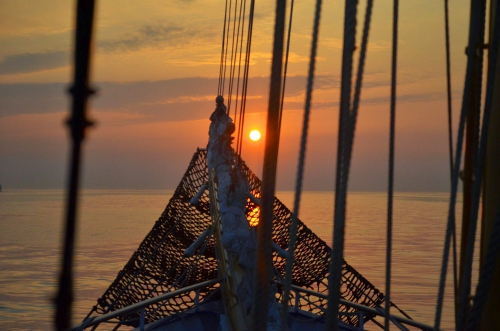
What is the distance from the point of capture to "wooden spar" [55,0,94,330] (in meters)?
1.03

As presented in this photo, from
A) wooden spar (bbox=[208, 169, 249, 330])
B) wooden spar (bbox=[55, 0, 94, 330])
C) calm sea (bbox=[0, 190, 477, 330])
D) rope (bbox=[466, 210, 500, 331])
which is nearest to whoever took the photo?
wooden spar (bbox=[55, 0, 94, 330])

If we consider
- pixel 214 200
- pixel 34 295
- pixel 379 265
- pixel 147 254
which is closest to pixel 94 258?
pixel 34 295

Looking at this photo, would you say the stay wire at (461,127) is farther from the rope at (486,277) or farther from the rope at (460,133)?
the rope at (486,277)

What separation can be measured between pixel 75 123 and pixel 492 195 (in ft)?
5.19

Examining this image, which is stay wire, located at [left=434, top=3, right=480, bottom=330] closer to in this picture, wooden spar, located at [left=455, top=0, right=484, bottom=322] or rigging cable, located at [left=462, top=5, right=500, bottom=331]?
wooden spar, located at [left=455, top=0, right=484, bottom=322]

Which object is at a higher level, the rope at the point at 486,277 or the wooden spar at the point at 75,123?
the wooden spar at the point at 75,123

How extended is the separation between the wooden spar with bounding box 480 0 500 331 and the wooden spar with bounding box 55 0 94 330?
60.9 inches

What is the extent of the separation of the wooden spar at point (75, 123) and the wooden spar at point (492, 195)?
5.07ft

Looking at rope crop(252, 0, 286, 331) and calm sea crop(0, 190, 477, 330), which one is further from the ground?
rope crop(252, 0, 286, 331)

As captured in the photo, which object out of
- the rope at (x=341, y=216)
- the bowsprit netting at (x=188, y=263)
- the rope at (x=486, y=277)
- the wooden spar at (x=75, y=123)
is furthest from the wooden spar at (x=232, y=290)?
the wooden spar at (x=75, y=123)

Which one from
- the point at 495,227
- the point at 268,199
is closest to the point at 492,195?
the point at 495,227

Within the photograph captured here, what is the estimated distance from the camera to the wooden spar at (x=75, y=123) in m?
1.03

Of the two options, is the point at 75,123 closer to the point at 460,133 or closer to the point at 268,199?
the point at 268,199

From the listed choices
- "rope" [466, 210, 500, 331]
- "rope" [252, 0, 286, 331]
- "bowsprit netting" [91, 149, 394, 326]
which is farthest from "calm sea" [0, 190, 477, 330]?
"bowsprit netting" [91, 149, 394, 326]
